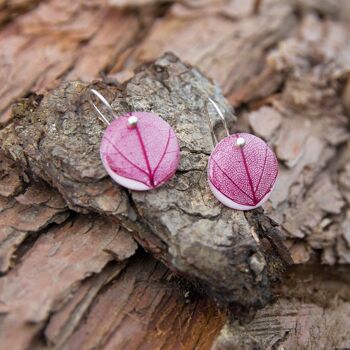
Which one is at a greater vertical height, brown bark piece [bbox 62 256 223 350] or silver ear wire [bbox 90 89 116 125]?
silver ear wire [bbox 90 89 116 125]

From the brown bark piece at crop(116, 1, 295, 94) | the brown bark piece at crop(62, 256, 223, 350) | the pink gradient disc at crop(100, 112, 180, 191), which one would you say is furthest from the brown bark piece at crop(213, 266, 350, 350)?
the brown bark piece at crop(116, 1, 295, 94)

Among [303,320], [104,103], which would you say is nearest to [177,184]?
[104,103]

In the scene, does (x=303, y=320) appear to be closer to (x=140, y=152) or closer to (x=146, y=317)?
(x=146, y=317)

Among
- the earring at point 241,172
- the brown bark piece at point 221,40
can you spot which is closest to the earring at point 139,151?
the earring at point 241,172

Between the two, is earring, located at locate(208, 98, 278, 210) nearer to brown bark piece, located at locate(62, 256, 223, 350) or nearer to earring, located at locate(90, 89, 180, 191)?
earring, located at locate(90, 89, 180, 191)

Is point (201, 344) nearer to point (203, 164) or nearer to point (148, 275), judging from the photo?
point (148, 275)

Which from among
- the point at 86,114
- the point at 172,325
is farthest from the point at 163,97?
the point at 172,325

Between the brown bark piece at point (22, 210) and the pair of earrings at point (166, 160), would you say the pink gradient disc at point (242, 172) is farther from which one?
the brown bark piece at point (22, 210)
